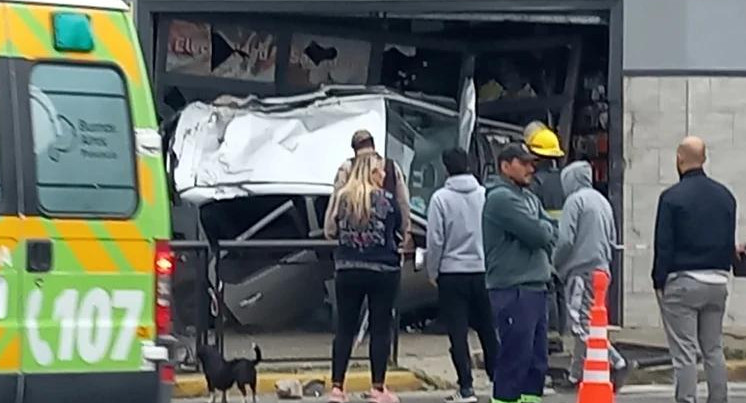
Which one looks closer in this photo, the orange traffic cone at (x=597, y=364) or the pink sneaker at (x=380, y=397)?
the orange traffic cone at (x=597, y=364)

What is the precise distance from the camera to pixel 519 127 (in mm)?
17078

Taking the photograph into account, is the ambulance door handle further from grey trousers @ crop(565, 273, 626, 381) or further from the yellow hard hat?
grey trousers @ crop(565, 273, 626, 381)

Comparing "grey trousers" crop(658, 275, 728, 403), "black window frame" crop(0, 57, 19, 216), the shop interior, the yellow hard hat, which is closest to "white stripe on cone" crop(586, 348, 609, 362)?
"grey trousers" crop(658, 275, 728, 403)

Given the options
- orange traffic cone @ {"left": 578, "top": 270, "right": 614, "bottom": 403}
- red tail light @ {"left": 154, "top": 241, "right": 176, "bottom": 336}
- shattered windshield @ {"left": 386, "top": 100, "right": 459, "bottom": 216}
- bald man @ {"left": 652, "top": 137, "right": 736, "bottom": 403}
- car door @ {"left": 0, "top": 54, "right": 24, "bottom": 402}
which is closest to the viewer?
car door @ {"left": 0, "top": 54, "right": 24, "bottom": 402}

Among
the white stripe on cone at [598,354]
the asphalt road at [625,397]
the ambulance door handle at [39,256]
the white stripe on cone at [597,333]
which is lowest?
the asphalt road at [625,397]

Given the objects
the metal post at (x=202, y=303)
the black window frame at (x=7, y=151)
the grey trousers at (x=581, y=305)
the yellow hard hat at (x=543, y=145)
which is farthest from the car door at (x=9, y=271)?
the grey trousers at (x=581, y=305)

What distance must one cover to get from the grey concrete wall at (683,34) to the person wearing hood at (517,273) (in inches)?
237

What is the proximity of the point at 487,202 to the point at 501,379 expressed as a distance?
107 centimetres

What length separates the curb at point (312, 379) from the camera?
12.4 meters

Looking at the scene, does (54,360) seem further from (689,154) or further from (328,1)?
(328,1)

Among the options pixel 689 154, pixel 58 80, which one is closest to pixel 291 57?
pixel 689 154

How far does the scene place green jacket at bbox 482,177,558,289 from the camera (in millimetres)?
9773

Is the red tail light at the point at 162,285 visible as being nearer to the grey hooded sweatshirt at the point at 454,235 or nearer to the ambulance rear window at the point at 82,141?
the ambulance rear window at the point at 82,141

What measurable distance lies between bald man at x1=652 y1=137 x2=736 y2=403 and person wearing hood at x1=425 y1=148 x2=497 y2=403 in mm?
1321
